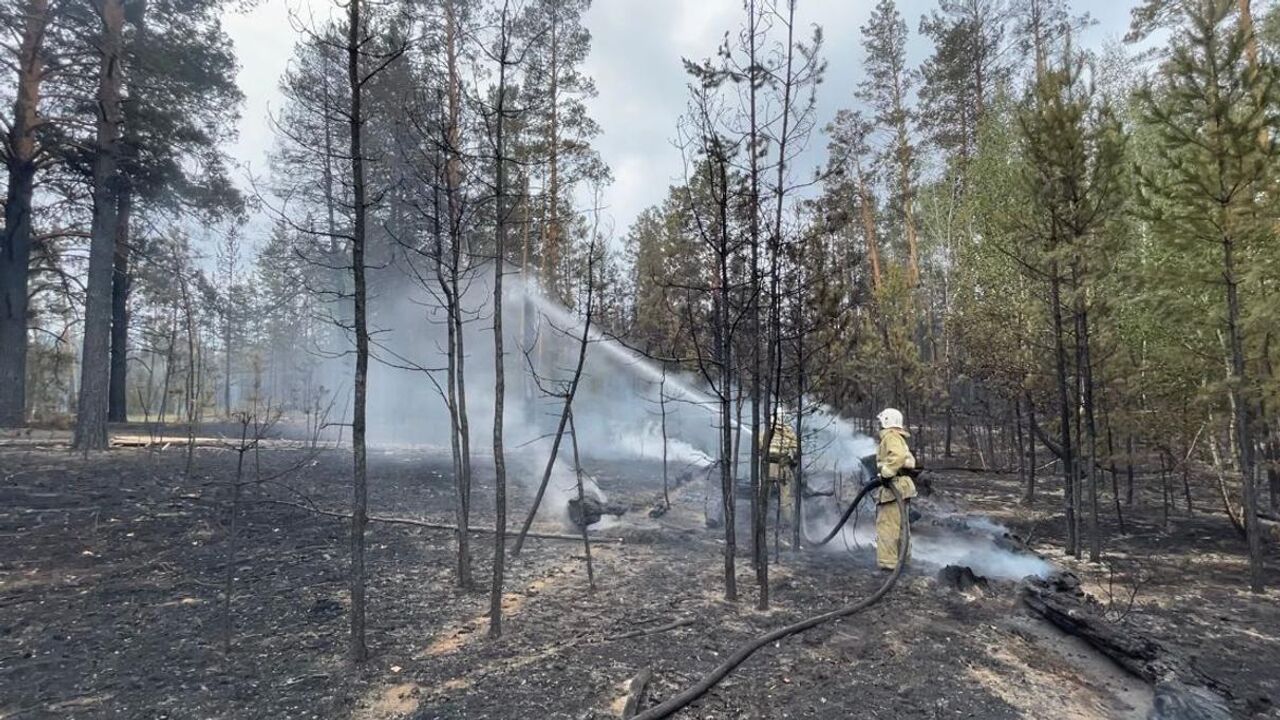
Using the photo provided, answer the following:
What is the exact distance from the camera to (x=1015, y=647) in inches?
223

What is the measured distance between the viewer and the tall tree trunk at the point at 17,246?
49.8 feet

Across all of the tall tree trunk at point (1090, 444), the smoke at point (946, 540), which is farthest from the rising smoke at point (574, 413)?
the tall tree trunk at point (1090, 444)

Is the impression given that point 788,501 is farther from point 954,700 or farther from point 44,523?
point 44,523

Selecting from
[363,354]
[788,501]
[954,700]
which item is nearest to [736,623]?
[954,700]

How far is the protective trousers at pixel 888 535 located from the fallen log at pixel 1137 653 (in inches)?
61.3

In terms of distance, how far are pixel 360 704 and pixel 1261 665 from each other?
7.36 metres

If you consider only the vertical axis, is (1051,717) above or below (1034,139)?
below

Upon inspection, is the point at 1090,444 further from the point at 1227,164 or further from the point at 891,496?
the point at 1227,164

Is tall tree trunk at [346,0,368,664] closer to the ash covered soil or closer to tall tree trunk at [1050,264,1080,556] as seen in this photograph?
the ash covered soil

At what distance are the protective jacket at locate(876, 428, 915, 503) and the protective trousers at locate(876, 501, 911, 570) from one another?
13 centimetres

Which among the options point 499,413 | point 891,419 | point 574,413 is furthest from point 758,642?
point 574,413

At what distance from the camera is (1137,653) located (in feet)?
16.6

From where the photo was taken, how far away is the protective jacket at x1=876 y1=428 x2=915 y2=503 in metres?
8.35

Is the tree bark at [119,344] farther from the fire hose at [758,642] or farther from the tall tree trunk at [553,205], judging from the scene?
the fire hose at [758,642]
